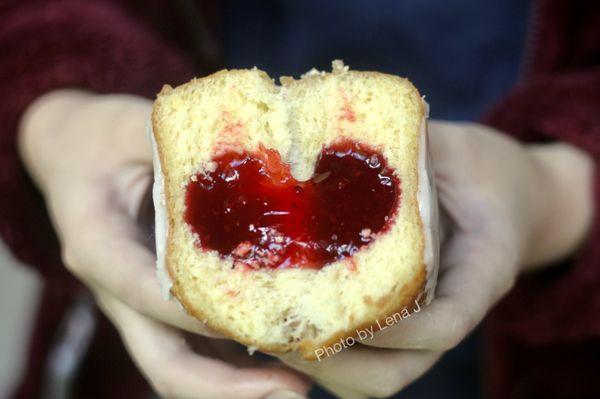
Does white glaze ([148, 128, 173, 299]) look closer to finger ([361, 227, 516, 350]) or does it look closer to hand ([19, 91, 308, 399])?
hand ([19, 91, 308, 399])

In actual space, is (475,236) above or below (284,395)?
above

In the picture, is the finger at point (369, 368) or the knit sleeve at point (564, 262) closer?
the finger at point (369, 368)

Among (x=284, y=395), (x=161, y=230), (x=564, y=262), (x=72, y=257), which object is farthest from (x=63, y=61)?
(x=564, y=262)

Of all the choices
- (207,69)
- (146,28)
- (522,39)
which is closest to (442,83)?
(522,39)

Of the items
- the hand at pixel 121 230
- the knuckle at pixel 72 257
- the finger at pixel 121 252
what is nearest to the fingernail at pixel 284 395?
the hand at pixel 121 230

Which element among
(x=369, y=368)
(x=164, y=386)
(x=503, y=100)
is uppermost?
(x=503, y=100)

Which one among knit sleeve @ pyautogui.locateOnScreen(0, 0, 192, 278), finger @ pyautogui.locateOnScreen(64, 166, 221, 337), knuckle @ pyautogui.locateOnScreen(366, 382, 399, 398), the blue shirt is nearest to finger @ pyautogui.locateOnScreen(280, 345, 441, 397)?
knuckle @ pyautogui.locateOnScreen(366, 382, 399, 398)

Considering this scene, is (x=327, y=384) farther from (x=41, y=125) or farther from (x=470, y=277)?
(x=41, y=125)

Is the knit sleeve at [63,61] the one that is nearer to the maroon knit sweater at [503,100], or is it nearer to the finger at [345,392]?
the maroon knit sweater at [503,100]

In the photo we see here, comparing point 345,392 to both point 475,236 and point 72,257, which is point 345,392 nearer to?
point 475,236
